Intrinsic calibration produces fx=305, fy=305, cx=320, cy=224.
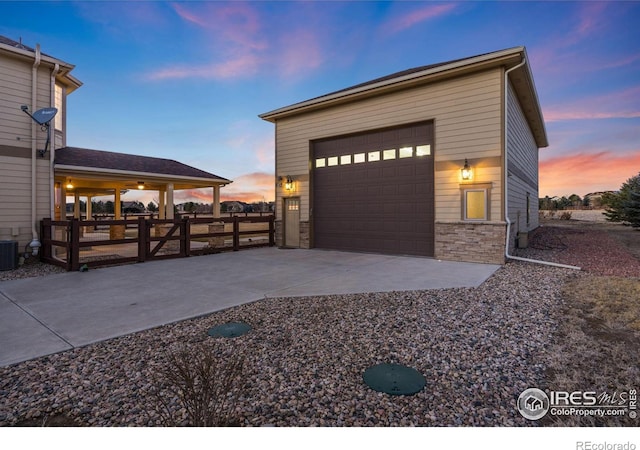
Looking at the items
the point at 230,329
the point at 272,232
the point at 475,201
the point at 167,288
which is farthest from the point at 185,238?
the point at 475,201

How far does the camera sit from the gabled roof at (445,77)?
727cm

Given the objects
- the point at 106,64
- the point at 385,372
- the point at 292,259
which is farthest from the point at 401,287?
the point at 106,64

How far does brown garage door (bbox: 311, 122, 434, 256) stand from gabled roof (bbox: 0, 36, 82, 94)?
767 cm

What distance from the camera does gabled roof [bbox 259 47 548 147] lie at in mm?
7266

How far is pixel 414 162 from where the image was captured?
9.04 m

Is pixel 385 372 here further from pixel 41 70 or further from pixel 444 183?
pixel 41 70

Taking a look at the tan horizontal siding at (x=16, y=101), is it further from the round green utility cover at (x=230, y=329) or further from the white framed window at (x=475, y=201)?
the white framed window at (x=475, y=201)

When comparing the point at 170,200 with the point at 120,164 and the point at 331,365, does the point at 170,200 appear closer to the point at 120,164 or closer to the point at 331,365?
the point at 120,164

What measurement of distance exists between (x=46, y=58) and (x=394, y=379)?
11.3 meters

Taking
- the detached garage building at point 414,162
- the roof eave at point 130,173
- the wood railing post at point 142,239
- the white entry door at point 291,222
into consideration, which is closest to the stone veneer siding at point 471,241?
the detached garage building at point 414,162

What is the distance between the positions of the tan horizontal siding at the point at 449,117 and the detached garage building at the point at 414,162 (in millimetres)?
26

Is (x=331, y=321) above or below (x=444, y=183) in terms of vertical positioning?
below

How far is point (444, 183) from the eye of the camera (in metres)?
8.37

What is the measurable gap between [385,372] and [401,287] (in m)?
3.01
